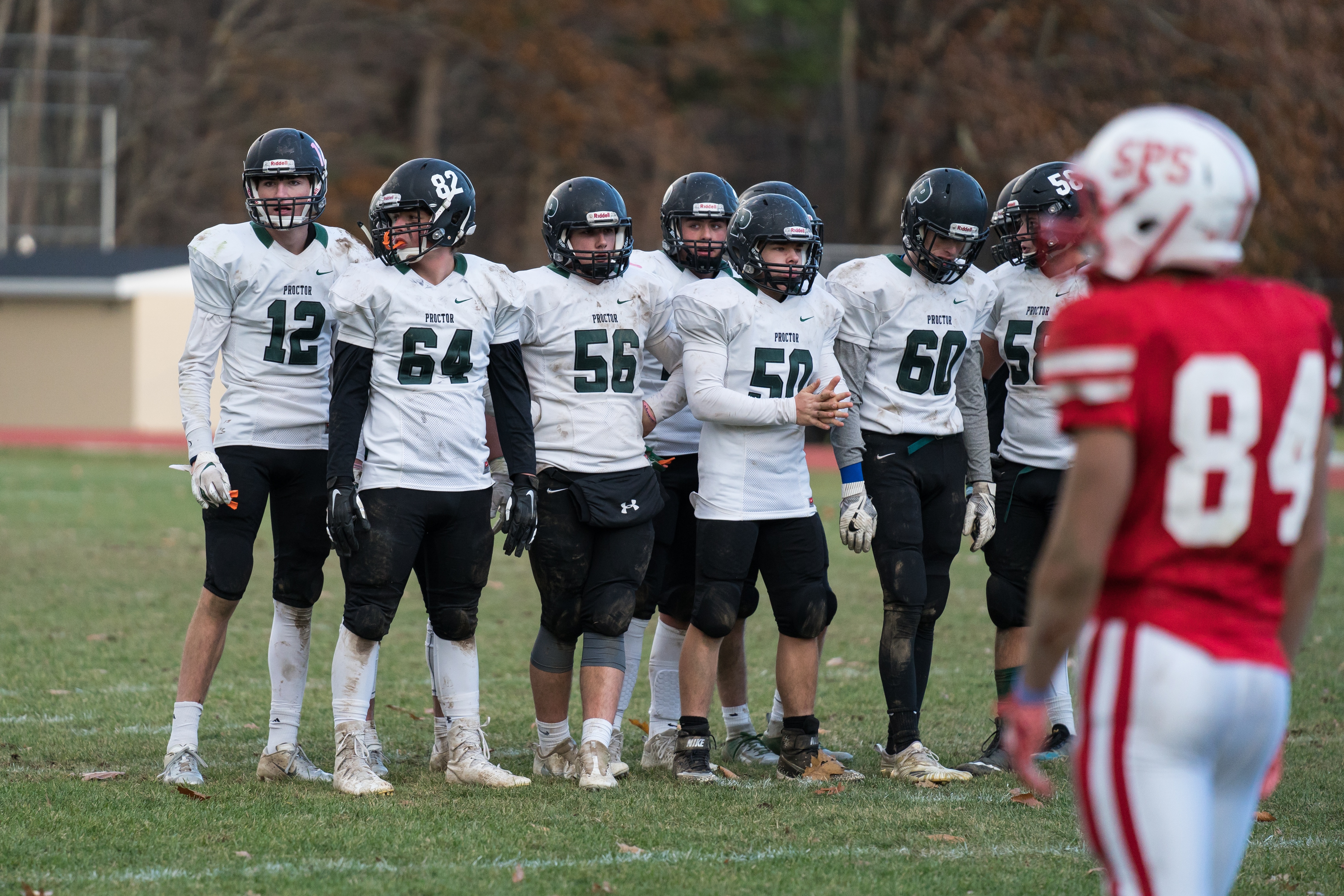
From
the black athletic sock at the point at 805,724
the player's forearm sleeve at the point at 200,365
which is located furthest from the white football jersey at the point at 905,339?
the player's forearm sleeve at the point at 200,365

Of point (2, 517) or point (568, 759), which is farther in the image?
point (2, 517)

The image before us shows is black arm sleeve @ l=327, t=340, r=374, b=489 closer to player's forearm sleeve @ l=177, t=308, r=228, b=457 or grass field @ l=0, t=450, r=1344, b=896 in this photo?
player's forearm sleeve @ l=177, t=308, r=228, b=457

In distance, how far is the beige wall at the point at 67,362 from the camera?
2589 cm

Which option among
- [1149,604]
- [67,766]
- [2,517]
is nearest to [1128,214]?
[1149,604]

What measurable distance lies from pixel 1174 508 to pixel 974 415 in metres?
3.42

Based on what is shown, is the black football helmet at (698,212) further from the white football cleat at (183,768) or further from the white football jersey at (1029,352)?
the white football cleat at (183,768)

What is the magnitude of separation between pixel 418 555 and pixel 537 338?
0.86 m

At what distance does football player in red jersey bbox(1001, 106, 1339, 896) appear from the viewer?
95.0 inches

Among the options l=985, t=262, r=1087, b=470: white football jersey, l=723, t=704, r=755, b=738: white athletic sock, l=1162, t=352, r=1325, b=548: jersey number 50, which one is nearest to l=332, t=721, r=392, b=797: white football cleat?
l=723, t=704, r=755, b=738: white athletic sock

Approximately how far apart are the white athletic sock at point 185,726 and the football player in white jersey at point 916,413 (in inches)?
91.5

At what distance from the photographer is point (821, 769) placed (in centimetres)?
536

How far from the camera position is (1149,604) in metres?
2.47

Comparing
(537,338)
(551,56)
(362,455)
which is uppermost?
(551,56)

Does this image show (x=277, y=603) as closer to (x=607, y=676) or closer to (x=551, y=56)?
(x=607, y=676)
